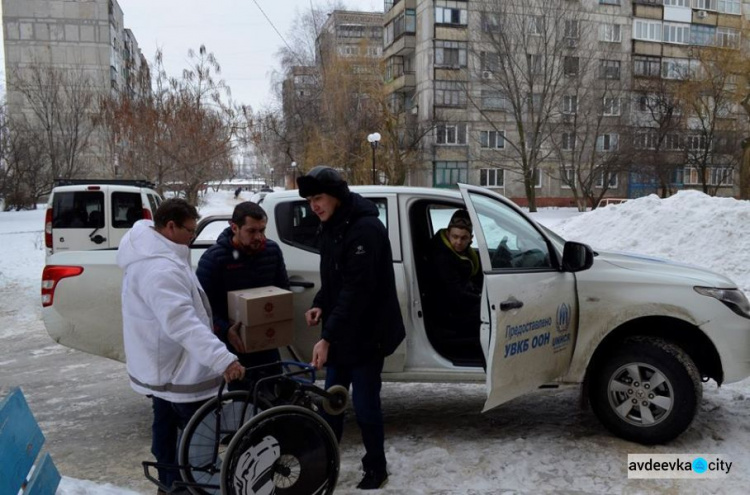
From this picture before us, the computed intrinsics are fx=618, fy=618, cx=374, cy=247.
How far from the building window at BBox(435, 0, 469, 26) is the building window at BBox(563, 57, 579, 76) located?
34.6 feet

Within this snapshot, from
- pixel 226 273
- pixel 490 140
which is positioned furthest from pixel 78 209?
pixel 490 140

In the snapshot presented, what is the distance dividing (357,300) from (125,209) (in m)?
10.0

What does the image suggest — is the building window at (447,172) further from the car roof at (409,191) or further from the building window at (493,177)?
the car roof at (409,191)

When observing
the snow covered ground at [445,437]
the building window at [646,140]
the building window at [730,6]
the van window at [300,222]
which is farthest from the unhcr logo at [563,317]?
the building window at [730,6]

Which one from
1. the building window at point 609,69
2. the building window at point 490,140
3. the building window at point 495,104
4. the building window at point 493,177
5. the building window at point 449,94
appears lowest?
the building window at point 493,177

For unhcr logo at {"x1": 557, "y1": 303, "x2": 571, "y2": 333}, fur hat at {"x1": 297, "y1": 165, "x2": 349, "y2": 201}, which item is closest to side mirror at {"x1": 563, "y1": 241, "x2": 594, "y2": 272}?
unhcr logo at {"x1": 557, "y1": 303, "x2": 571, "y2": 333}

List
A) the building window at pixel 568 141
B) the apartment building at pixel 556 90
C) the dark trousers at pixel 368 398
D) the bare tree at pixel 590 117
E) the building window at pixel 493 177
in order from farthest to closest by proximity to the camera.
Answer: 1. the building window at pixel 493 177
2. the building window at pixel 568 141
3. the bare tree at pixel 590 117
4. the apartment building at pixel 556 90
5. the dark trousers at pixel 368 398

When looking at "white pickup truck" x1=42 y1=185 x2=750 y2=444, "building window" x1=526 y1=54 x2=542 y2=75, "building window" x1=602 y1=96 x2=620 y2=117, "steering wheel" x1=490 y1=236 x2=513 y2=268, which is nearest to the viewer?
"white pickup truck" x1=42 y1=185 x2=750 y2=444

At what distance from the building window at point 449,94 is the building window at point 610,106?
399 inches

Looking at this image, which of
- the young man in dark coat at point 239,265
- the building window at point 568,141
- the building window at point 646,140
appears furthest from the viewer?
the building window at point 646,140

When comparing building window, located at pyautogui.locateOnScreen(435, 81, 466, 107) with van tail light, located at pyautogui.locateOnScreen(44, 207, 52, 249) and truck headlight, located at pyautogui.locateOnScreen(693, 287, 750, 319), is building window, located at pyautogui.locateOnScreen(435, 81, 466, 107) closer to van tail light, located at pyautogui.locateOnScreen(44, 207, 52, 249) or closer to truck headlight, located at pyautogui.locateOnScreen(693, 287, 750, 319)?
van tail light, located at pyautogui.locateOnScreen(44, 207, 52, 249)

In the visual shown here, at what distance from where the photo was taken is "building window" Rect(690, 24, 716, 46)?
2077 inches

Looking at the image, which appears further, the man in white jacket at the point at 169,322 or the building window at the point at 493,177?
the building window at the point at 493,177

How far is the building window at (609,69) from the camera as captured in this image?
4203cm
